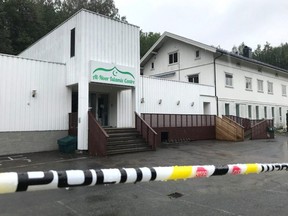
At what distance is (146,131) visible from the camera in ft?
47.3

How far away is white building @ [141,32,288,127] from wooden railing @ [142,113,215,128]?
3945 mm

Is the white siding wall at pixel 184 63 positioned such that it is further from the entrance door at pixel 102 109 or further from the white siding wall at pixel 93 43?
the entrance door at pixel 102 109

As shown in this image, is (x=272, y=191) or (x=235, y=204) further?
(x=272, y=191)

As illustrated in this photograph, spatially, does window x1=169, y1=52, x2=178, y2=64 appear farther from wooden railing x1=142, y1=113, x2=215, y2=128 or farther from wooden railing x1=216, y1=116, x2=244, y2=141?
wooden railing x1=216, y1=116, x2=244, y2=141

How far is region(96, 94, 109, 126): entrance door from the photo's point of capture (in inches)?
667

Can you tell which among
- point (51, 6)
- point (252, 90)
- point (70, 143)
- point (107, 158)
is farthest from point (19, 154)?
point (51, 6)

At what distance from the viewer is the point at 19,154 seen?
12742 mm

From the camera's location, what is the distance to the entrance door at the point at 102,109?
667 inches

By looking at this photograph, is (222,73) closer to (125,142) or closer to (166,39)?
(166,39)

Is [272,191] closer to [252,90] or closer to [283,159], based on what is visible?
[283,159]

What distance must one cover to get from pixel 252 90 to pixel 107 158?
22.1 m

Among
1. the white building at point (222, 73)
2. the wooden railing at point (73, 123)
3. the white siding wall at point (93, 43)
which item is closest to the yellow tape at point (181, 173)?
the white siding wall at point (93, 43)

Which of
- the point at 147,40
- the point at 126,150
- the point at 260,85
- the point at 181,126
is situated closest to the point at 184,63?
the point at 260,85

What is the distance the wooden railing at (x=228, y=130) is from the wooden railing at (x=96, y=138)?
1062cm
